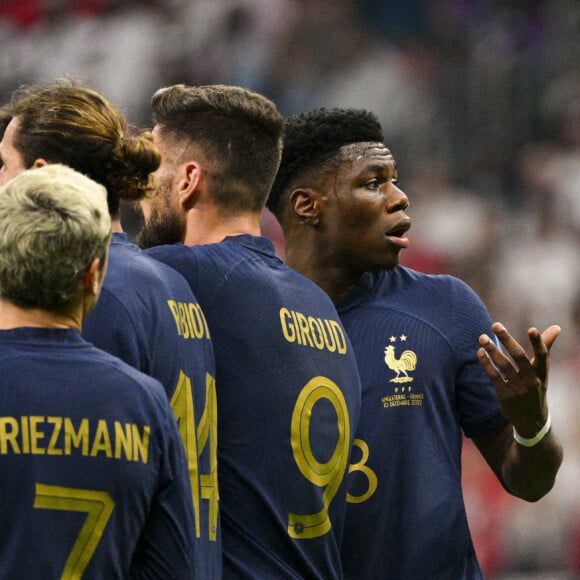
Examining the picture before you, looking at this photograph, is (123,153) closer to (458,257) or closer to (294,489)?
→ (294,489)

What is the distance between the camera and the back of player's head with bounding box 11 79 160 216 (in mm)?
3504

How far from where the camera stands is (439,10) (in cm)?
1194

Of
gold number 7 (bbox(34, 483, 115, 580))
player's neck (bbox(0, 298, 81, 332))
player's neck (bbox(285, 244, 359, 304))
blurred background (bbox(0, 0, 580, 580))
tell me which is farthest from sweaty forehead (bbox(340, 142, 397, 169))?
blurred background (bbox(0, 0, 580, 580))

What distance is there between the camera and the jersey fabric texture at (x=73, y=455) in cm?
290

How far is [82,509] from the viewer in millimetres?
2955

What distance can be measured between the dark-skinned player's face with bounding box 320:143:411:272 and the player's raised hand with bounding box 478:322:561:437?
634 mm

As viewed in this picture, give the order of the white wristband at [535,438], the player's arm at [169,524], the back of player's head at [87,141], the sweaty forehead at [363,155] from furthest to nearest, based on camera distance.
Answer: the sweaty forehead at [363,155] < the white wristband at [535,438] < the back of player's head at [87,141] < the player's arm at [169,524]

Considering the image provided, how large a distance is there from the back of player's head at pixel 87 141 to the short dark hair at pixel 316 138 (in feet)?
3.80

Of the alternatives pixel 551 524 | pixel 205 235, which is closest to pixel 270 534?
pixel 205 235

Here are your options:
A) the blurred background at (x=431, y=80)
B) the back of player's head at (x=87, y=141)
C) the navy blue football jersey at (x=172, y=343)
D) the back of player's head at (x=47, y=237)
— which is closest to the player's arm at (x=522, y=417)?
the navy blue football jersey at (x=172, y=343)

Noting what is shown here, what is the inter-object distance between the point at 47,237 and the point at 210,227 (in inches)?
43.4

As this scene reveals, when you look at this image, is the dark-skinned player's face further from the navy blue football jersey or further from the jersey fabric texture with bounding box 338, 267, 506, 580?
the navy blue football jersey

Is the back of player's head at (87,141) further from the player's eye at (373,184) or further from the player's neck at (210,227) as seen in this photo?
the player's eye at (373,184)

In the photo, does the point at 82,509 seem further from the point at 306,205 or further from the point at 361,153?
the point at 361,153
